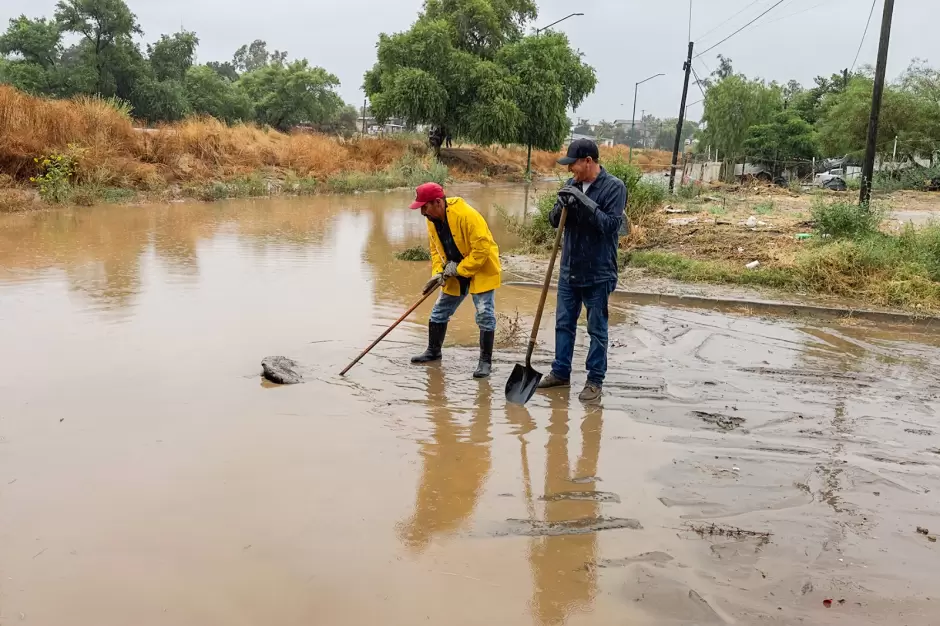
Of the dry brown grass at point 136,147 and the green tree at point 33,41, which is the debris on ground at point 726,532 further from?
the green tree at point 33,41

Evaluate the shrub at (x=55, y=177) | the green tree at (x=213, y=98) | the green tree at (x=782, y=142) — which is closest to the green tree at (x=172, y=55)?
the green tree at (x=213, y=98)

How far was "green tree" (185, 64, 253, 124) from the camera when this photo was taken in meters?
36.1

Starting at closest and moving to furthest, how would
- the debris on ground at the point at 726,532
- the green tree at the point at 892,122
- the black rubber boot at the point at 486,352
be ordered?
1. the debris on ground at the point at 726,532
2. the black rubber boot at the point at 486,352
3. the green tree at the point at 892,122

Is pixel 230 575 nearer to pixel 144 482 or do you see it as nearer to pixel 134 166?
pixel 144 482

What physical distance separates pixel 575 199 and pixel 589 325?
2.85 ft

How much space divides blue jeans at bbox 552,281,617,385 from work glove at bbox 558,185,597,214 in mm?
540

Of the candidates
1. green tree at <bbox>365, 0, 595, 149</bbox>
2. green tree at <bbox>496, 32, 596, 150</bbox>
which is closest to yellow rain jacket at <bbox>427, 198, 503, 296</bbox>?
green tree at <bbox>365, 0, 595, 149</bbox>

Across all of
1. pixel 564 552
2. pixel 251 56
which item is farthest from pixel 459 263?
pixel 251 56

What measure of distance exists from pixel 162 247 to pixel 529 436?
8.27 metres

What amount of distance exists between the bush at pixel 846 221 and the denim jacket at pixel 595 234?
246 inches

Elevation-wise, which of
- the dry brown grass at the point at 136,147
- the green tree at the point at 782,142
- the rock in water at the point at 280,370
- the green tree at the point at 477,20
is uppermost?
the green tree at the point at 477,20

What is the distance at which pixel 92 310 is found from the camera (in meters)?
6.72

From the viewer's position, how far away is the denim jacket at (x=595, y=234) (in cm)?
453

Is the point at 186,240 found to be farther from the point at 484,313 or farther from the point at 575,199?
the point at 575,199
